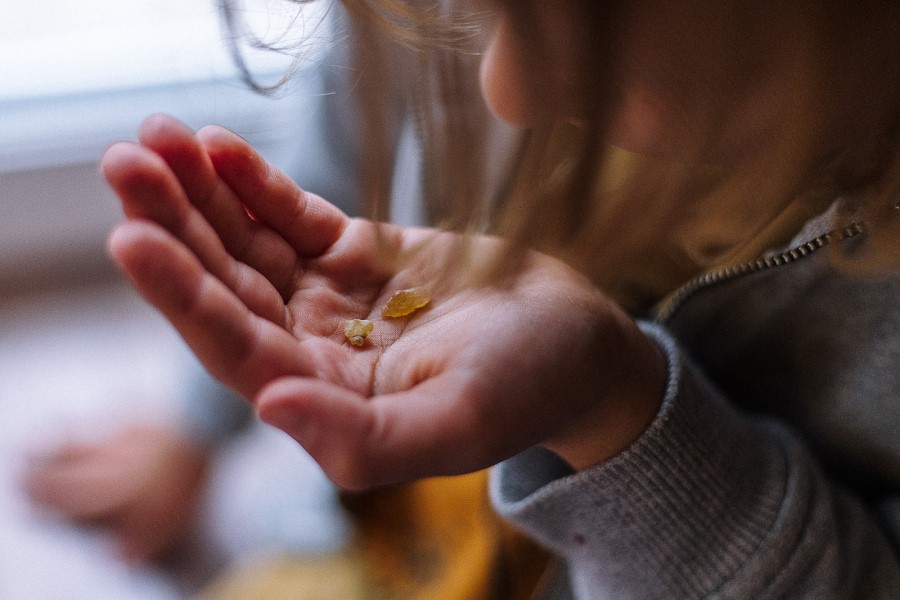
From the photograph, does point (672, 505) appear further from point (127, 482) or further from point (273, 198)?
point (127, 482)

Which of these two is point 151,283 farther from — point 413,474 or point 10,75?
point 10,75

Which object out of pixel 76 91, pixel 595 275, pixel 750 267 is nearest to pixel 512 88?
pixel 595 275

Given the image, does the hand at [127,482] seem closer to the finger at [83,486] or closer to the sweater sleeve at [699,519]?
the finger at [83,486]

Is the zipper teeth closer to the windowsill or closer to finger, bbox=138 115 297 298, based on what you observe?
finger, bbox=138 115 297 298

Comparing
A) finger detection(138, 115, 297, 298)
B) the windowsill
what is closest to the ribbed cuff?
finger detection(138, 115, 297, 298)

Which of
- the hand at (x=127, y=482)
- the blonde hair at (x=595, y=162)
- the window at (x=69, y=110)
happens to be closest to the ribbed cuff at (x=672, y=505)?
the blonde hair at (x=595, y=162)

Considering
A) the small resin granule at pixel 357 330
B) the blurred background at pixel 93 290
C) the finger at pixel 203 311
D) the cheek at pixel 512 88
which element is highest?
the cheek at pixel 512 88

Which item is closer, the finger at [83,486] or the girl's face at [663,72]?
the girl's face at [663,72]
